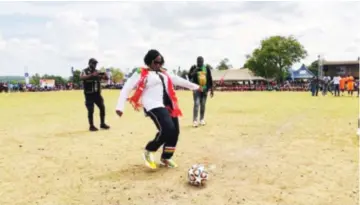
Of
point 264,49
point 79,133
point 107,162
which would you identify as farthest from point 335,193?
point 264,49

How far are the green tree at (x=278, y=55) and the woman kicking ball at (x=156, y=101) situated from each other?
258 feet

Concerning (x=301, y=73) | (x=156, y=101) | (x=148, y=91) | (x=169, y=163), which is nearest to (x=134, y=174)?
(x=169, y=163)

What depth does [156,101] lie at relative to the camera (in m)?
6.38

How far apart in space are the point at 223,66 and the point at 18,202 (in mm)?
127776

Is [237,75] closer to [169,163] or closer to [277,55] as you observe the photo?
[277,55]

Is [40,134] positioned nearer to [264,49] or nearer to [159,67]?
[159,67]

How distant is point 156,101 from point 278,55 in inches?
3145

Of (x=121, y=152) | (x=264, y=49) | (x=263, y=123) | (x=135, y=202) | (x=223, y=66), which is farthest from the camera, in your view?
(x=223, y=66)

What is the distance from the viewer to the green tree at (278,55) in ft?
273

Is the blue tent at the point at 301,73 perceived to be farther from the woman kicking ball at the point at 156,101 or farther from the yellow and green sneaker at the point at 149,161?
the yellow and green sneaker at the point at 149,161

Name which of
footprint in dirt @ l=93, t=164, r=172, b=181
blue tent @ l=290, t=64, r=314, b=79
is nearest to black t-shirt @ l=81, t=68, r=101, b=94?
footprint in dirt @ l=93, t=164, r=172, b=181

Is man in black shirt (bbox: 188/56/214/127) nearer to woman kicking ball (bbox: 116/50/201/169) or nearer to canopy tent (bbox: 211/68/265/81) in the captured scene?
woman kicking ball (bbox: 116/50/201/169)

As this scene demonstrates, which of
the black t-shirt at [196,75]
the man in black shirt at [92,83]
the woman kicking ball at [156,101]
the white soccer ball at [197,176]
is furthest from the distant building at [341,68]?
the white soccer ball at [197,176]

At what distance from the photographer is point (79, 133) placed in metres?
10.5
